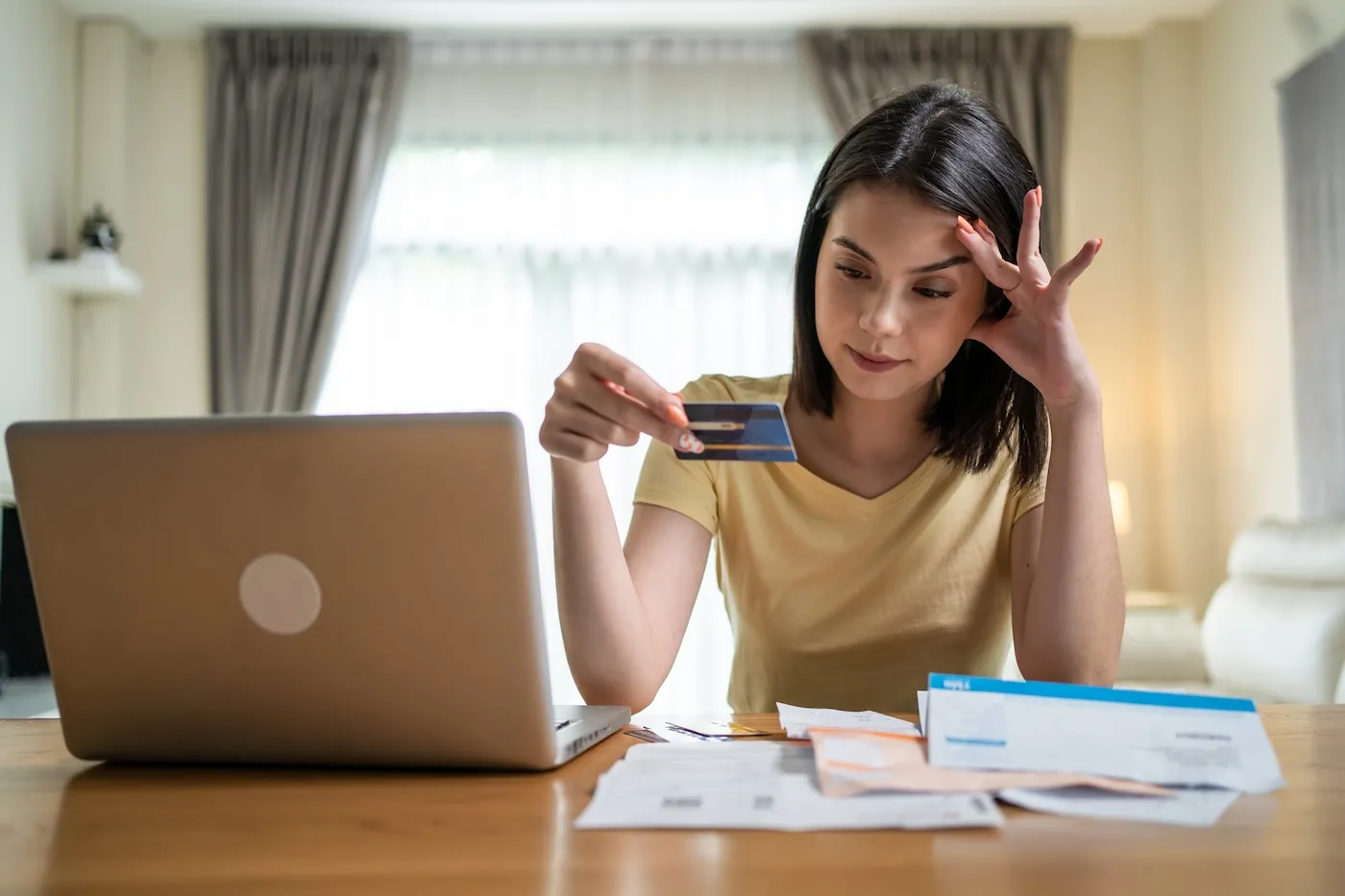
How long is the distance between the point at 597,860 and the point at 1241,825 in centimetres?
38

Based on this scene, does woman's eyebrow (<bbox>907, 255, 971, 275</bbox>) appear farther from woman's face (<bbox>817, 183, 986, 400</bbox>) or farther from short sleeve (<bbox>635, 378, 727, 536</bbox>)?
short sleeve (<bbox>635, 378, 727, 536</bbox>)

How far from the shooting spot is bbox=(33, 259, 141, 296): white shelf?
391 centimetres

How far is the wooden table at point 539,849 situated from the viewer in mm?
591

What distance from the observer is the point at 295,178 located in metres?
4.34

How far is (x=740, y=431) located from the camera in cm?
87

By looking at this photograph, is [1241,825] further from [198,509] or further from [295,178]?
[295,178]

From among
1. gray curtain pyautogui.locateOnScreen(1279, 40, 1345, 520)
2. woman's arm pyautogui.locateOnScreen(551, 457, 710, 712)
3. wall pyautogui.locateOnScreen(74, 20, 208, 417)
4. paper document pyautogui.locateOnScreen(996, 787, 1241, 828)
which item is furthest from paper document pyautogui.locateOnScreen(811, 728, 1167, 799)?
wall pyautogui.locateOnScreen(74, 20, 208, 417)

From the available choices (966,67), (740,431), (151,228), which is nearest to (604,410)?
(740,431)

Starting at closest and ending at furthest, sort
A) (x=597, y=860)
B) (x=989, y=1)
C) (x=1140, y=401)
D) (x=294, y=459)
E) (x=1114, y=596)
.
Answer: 1. (x=597, y=860)
2. (x=294, y=459)
3. (x=1114, y=596)
4. (x=989, y=1)
5. (x=1140, y=401)

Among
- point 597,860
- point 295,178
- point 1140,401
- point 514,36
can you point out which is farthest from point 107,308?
point 597,860

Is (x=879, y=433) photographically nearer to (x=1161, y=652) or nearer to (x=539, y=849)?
(x=539, y=849)

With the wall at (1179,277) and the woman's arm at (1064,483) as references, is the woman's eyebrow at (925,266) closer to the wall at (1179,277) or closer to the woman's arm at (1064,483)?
the woman's arm at (1064,483)

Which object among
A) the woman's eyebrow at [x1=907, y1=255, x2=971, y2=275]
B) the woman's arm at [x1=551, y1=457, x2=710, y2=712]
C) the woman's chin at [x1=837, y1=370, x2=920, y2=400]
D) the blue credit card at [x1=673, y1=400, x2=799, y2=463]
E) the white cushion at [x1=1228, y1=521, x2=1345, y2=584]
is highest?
the woman's eyebrow at [x1=907, y1=255, x2=971, y2=275]

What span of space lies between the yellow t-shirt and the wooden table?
0.60 m
